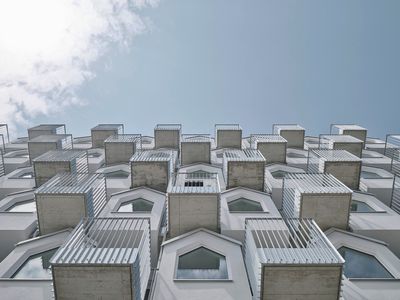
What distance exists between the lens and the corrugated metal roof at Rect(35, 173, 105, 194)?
603 inches

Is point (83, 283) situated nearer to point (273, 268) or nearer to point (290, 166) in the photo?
point (273, 268)

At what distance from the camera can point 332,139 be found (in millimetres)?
27734

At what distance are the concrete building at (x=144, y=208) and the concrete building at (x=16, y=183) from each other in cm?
747

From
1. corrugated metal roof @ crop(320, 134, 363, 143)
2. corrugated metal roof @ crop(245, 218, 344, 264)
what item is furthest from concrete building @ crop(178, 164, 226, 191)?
corrugated metal roof @ crop(320, 134, 363, 143)

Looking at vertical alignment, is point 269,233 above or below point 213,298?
above

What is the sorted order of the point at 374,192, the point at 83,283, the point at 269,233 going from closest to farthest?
the point at 83,283 → the point at 269,233 → the point at 374,192

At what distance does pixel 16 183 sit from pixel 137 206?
34.9 ft

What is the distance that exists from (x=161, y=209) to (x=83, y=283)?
26.2ft

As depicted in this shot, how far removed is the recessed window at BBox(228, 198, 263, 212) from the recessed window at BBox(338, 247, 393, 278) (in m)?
5.24

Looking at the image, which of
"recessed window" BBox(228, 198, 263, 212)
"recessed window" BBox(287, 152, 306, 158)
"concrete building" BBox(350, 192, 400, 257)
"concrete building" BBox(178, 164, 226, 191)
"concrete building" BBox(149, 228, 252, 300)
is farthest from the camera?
"recessed window" BBox(287, 152, 306, 158)

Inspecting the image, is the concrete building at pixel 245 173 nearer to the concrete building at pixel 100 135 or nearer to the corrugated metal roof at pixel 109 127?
the concrete building at pixel 100 135

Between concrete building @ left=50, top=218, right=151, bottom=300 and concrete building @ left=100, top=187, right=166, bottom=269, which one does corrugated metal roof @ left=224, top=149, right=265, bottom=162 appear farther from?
concrete building @ left=50, top=218, right=151, bottom=300

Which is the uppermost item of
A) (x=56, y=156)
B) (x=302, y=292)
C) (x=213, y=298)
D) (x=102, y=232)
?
(x=56, y=156)

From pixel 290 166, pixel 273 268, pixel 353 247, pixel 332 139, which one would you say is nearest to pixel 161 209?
pixel 273 268
